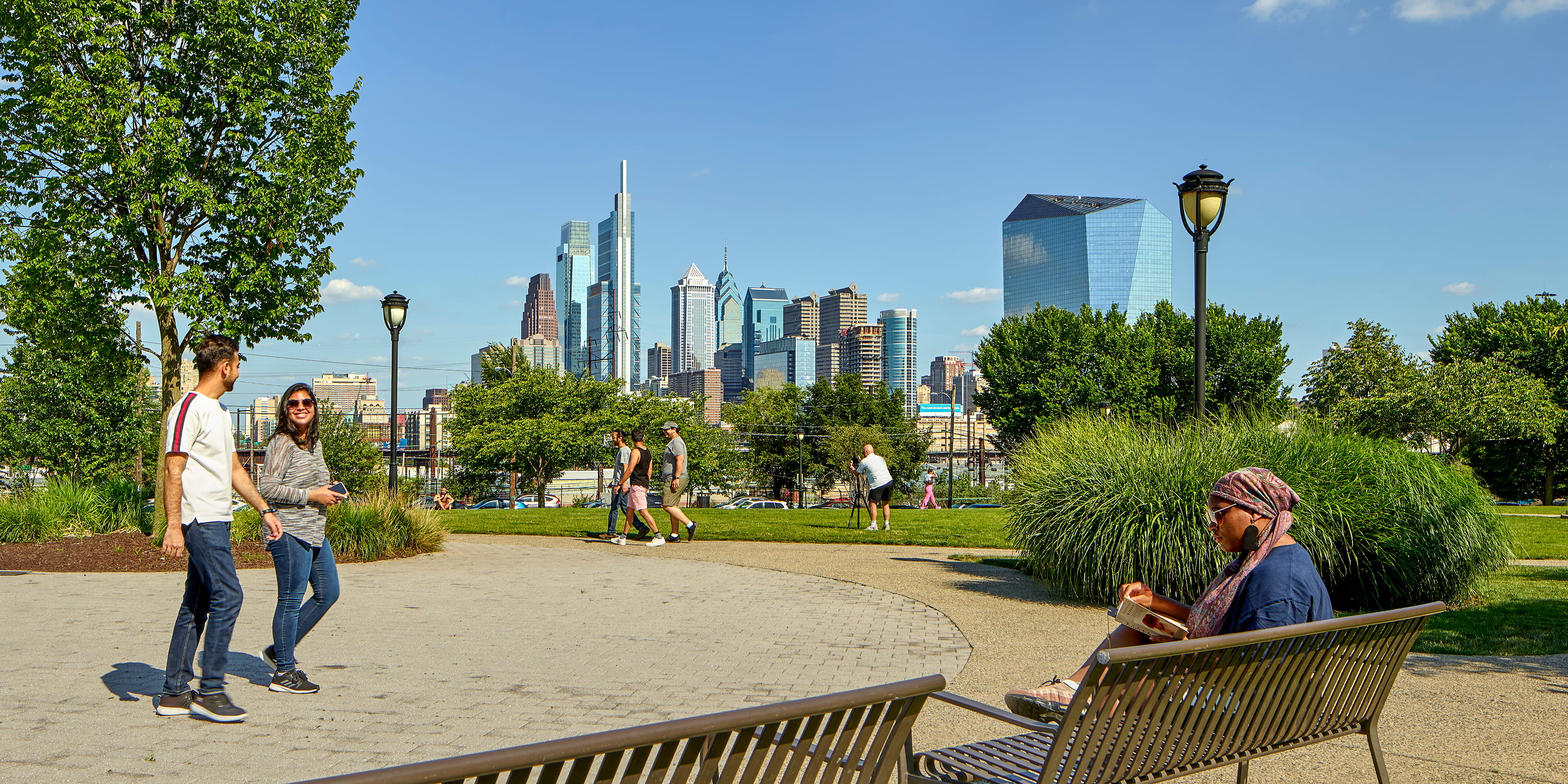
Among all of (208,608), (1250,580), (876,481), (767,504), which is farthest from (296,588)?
(767,504)

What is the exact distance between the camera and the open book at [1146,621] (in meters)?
4.05

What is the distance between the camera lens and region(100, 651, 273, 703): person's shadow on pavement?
18.3 feet

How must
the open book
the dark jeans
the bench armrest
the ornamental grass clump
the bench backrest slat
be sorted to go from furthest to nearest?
the dark jeans → the ornamental grass clump → the open book → the bench armrest → the bench backrest slat

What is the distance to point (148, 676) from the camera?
19.7 feet

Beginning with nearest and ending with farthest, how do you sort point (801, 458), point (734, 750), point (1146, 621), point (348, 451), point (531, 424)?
point (734, 750), point (1146, 621), point (531, 424), point (348, 451), point (801, 458)

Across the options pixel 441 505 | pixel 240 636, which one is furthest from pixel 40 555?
pixel 441 505

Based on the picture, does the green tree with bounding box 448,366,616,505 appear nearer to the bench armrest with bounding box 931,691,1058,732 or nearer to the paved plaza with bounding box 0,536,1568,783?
the paved plaza with bounding box 0,536,1568,783

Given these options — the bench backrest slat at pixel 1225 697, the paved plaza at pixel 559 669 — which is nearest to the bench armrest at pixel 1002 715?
the bench backrest slat at pixel 1225 697

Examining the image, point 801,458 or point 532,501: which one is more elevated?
point 801,458

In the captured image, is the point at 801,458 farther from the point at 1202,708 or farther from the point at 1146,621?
the point at 1202,708

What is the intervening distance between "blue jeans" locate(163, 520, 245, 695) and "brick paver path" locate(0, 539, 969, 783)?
23cm

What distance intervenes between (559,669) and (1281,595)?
4.26 metres

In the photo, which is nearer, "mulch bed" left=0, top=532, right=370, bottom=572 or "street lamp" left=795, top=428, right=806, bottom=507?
"mulch bed" left=0, top=532, right=370, bottom=572

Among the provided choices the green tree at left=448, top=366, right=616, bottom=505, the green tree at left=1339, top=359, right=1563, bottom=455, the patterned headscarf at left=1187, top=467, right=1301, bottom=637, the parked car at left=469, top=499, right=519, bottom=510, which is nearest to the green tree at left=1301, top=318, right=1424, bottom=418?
the green tree at left=1339, top=359, right=1563, bottom=455
